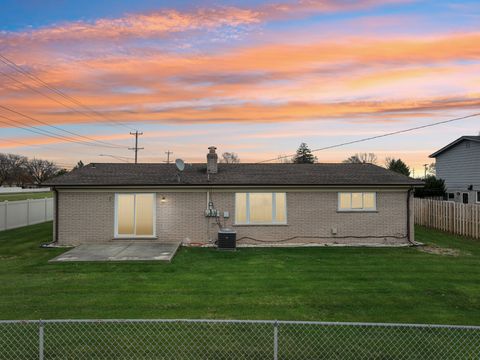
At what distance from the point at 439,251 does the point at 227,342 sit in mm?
12933

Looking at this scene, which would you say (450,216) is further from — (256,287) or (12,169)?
(12,169)

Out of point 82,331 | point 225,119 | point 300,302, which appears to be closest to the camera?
point 82,331

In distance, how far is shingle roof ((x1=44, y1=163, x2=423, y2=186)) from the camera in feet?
58.9

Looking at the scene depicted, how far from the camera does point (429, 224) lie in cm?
2483

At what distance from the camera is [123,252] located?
1547 centimetres

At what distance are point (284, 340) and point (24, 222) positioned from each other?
2523 centimetres

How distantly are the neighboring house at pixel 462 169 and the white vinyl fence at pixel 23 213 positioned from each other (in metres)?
33.5

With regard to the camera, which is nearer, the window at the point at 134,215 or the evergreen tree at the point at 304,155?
the window at the point at 134,215

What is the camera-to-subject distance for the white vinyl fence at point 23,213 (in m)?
24.0

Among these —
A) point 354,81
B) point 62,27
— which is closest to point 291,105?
point 354,81

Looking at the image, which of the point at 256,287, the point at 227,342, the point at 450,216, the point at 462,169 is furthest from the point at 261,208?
the point at 462,169

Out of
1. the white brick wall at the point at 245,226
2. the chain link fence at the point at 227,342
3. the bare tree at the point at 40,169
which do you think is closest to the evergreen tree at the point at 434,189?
the white brick wall at the point at 245,226

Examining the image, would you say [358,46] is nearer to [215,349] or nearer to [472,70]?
[472,70]

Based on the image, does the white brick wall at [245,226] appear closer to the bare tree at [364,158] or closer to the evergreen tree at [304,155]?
the evergreen tree at [304,155]
